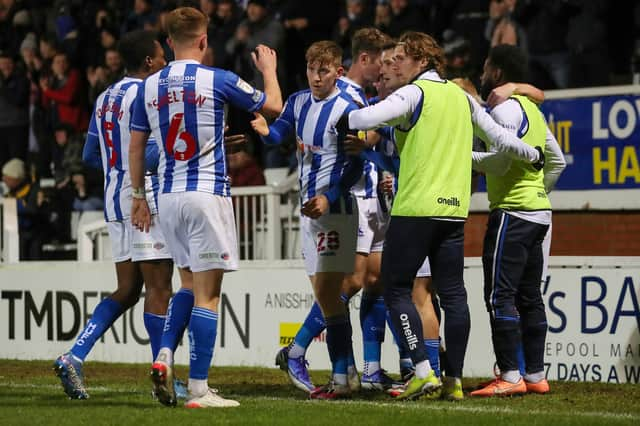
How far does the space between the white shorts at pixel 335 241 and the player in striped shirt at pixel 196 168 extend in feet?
3.17

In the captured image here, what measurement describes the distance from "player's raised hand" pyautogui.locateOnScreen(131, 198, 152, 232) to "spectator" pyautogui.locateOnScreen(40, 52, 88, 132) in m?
11.2

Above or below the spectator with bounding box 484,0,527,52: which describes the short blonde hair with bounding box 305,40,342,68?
below

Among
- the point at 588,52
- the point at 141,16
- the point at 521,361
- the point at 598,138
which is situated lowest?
the point at 521,361

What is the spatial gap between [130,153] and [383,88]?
2.01 metres

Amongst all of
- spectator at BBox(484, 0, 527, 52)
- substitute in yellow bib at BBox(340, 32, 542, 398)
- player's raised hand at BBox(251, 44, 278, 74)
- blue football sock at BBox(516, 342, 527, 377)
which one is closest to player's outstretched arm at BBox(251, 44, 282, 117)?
player's raised hand at BBox(251, 44, 278, 74)

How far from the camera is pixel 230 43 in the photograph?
17.4 meters

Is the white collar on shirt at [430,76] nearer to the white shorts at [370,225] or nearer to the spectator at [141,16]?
the white shorts at [370,225]

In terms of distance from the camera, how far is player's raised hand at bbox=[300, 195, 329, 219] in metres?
8.52

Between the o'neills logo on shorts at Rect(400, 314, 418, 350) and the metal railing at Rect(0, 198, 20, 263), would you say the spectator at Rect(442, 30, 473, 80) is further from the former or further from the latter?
the o'neills logo on shorts at Rect(400, 314, 418, 350)

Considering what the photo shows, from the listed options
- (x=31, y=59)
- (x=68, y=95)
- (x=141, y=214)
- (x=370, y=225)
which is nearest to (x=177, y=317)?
(x=141, y=214)

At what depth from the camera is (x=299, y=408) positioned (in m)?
7.92

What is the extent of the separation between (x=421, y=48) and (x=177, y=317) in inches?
87.1

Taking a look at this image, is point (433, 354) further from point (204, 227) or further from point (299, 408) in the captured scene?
point (204, 227)

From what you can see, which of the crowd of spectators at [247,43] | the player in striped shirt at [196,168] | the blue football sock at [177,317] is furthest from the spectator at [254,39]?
the player in striped shirt at [196,168]
